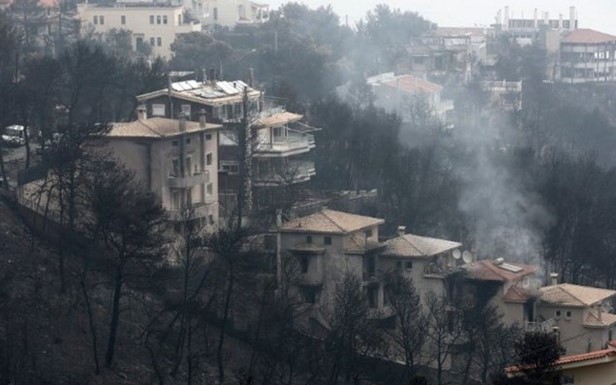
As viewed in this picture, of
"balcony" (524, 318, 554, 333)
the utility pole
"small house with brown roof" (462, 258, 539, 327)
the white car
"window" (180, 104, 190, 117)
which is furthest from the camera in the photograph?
"window" (180, 104, 190, 117)

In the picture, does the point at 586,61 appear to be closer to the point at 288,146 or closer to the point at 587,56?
the point at 587,56

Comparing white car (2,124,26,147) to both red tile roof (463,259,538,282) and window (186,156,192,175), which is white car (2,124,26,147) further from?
red tile roof (463,259,538,282)

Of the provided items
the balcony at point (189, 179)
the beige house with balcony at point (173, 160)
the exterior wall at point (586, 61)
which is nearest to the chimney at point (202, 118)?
Result: the beige house with balcony at point (173, 160)

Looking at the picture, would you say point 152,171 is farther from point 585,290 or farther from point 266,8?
point 266,8

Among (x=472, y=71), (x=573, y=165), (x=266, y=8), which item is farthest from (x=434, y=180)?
(x=266, y=8)

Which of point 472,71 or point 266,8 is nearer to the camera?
point 472,71

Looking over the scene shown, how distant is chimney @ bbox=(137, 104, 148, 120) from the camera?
45266mm

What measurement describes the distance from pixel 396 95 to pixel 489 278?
29132 mm

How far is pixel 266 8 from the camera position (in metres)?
86.4

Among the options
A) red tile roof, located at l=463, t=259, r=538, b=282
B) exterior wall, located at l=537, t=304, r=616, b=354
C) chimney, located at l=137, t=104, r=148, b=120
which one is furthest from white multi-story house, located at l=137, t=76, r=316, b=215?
exterior wall, located at l=537, t=304, r=616, b=354

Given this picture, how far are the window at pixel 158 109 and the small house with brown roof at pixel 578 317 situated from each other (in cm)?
1054

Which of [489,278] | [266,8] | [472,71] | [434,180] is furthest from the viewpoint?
[266,8]

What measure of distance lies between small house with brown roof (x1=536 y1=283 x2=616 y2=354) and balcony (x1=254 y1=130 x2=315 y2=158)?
8798mm

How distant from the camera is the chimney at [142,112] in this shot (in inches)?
1782
